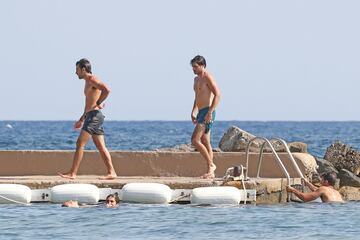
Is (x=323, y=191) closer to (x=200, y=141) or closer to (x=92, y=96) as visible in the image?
(x=200, y=141)

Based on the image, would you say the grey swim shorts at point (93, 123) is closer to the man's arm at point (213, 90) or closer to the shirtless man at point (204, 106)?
the shirtless man at point (204, 106)

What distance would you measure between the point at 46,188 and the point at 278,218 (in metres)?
3.63

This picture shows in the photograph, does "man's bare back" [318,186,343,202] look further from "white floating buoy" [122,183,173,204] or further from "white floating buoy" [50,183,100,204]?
"white floating buoy" [50,183,100,204]

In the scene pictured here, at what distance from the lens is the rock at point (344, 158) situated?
23.4 metres

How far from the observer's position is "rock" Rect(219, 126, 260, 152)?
23306mm

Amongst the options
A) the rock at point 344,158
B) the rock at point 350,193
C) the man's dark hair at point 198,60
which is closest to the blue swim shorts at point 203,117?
the man's dark hair at point 198,60

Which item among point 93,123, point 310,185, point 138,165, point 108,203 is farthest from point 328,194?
point 93,123

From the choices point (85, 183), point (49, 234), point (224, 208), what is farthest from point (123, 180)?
point (49, 234)

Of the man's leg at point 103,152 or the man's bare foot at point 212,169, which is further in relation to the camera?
the man's bare foot at point 212,169

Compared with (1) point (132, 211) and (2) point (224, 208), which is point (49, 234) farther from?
(2) point (224, 208)

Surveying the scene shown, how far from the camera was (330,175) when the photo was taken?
59.0ft

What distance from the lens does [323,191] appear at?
17.9 metres

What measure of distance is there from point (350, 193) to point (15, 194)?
233 inches

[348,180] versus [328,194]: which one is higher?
[348,180]
